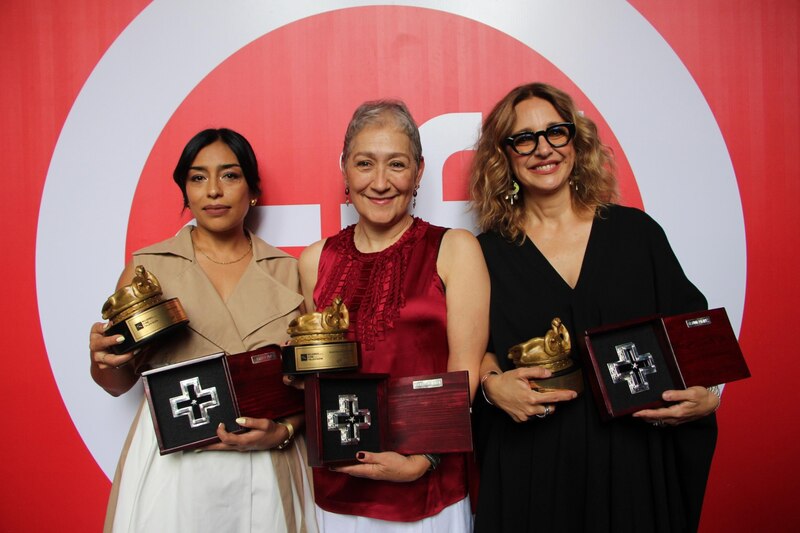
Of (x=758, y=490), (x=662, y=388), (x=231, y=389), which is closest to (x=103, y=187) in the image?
(x=231, y=389)

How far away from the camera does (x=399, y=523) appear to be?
195cm

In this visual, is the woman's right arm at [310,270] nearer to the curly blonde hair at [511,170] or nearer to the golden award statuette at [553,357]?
the curly blonde hair at [511,170]

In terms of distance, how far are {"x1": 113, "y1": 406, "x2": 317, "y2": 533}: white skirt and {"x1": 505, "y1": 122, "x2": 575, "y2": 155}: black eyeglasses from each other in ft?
4.59

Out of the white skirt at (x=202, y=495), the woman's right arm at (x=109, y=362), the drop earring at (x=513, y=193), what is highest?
the drop earring at (x=513, y=193)

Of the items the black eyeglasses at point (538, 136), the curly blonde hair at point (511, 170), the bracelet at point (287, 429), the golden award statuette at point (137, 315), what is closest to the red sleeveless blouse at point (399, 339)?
the bracelet at point (287, 429)

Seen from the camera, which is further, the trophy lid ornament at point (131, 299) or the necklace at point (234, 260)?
the necklace at point (234, 260)

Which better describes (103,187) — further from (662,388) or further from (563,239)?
(662,388)

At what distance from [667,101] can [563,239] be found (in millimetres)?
1117

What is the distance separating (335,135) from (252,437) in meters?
1.47

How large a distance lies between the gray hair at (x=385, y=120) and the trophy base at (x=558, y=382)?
86 cm

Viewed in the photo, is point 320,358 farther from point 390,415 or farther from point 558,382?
point 558,382

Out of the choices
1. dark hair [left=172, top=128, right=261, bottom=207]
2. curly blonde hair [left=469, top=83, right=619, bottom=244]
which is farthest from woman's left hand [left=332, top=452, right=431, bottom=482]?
dark hair [left=172, top=128, right=261, bottom=207]

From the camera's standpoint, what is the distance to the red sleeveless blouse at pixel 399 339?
6.42 ft

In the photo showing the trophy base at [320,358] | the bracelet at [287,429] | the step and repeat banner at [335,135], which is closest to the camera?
the trophy base at [320,358]
